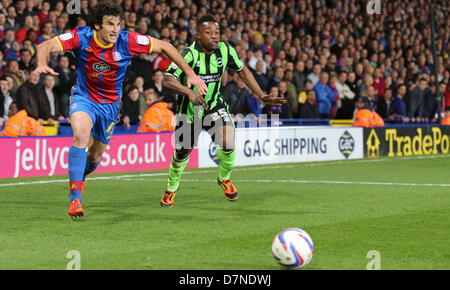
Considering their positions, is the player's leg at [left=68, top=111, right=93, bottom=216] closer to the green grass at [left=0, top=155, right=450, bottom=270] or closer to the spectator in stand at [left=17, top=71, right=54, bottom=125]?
the green grass at [left=0, top=155, right=450, bottom=270]

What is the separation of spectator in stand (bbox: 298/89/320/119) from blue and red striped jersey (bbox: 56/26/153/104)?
10814 mm

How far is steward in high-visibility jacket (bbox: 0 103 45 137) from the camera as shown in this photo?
1279 cm

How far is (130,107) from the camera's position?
15.0 metres

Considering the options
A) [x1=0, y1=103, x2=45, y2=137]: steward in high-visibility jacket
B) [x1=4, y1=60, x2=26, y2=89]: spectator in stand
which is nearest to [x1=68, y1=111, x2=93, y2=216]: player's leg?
[x1=0, y1=103, x2=45, y2=137]: steward in high-visibility jacket

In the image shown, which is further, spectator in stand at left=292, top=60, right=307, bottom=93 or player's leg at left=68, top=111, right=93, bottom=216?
spectator in stand at left=292, top=60, right=307, bottom=93

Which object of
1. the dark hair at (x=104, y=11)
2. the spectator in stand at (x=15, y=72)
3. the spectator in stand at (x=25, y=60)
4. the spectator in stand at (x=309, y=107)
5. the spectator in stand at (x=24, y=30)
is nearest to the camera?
the dark hair at (x=104, y=11)

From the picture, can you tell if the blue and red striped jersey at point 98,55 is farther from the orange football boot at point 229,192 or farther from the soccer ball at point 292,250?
the soccer ball at point 292,250

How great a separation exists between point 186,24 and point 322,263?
13742 mm

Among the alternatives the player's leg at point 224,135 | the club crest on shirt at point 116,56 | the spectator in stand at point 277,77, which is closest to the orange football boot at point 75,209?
the club crest on shirt at point 116,56

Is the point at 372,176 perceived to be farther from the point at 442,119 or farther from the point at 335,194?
the point at 442,119

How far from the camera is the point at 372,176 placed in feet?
41.9

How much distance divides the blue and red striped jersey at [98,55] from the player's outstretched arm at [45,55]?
103 millimetres

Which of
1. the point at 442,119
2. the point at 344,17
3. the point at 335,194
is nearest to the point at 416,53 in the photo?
the point at 344,17

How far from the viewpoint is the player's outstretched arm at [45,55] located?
6992 mm
